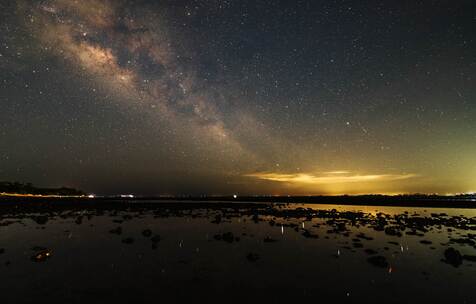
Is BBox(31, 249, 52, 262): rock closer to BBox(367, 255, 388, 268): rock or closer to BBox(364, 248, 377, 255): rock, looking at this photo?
BBox(367, 255, 388, 268): rock

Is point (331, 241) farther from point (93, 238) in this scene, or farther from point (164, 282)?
point (93, 238)

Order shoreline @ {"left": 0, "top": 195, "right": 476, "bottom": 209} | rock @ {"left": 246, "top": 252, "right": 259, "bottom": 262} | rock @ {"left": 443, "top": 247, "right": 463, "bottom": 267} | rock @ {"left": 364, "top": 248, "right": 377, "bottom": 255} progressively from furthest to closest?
1. shoreline @ {"left": 0, "top": 195, "right": 476, "bottom": 209}
2. rock @ {"left": 364, "top": 248, "right": 377, "bottom": 255}
3. rock @ {"left": 246, "top": 252, "right": 259, "bottom": 262}
4. rock @ {"left": 443, "top": 247, "right": 463, "bottom": 267}

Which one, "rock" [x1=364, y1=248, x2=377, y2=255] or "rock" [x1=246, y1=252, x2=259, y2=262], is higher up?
"rock" [x1=364, y1=248, x2=377, y2=255]

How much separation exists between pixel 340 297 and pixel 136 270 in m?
8.63

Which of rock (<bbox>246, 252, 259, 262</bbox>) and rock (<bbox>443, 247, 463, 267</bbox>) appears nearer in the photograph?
rock (<bbox>443, 247, 463, 267</bbox>)

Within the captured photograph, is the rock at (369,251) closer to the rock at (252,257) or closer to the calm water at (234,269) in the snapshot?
the calm water at (234,269)

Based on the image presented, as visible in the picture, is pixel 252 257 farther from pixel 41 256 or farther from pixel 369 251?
pixel 41 256

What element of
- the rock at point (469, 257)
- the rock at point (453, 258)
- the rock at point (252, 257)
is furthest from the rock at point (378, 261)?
the rock at point (252, 257)

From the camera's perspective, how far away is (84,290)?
1009cm

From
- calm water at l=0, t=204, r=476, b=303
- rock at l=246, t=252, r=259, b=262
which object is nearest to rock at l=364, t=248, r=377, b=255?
calm water at l=0, t=204, r=476, b=303

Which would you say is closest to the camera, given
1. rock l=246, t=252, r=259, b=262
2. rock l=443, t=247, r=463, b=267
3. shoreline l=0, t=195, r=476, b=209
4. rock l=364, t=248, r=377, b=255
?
rock l=443, t=247, r=463, b=267

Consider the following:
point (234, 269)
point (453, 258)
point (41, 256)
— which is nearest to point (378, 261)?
point (453, 258)

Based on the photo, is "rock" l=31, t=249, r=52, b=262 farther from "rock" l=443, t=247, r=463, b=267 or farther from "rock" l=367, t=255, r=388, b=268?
"rock" l=443, t=247, r=463, b=267

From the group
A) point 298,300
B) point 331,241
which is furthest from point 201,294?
point 331,241
